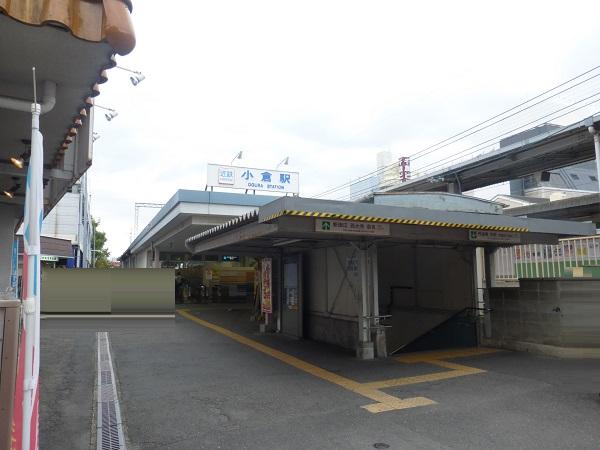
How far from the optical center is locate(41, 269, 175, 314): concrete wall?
11414 millimetres

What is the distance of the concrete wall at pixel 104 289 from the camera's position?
11414mm

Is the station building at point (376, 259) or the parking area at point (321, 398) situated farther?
the station building at point (376, 259)

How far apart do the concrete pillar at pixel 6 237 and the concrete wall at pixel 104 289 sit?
84cm

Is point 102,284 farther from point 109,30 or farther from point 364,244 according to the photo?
point 109,30

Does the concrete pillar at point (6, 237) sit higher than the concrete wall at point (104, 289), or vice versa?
the concrete pillar at point (6, 237)

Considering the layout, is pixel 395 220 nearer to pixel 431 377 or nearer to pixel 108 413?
pixel 431 377

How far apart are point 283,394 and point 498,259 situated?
8.76 metres

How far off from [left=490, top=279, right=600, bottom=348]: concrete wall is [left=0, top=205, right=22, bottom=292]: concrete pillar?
36.9 feet

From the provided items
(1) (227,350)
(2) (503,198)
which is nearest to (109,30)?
(1) (227,350)

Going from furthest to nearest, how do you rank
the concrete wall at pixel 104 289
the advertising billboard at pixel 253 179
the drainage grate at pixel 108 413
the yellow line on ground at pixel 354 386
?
the advertising billboard at pixel 253 179, the concrete wall at pixel 104 289, the yellow line on ground at pixel 354 386, the drainage grate at pixel 108 413

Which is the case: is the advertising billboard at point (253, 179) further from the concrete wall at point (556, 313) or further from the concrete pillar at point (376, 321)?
the concrete wall at point (556, 313)

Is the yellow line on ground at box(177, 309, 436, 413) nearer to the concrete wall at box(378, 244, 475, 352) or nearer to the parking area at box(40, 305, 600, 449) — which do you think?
the parking area at box(40, 305, 600, 449)

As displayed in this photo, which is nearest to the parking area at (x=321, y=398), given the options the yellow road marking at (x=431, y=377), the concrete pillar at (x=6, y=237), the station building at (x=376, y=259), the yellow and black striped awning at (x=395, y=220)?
the yellow road marking at (x=431, y=377)

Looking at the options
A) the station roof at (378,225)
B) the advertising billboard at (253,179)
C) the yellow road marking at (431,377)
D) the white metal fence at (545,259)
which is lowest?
the yellow road marking at (431,377)
